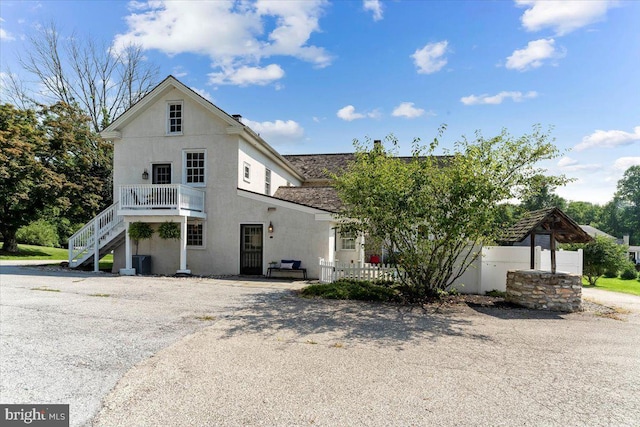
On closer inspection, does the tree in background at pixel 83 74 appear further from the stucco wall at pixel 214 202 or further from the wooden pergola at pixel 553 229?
the wooden pergola at pixel 553 229

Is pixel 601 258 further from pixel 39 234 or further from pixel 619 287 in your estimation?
pixel 39 234

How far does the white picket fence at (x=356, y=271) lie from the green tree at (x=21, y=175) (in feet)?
70.4

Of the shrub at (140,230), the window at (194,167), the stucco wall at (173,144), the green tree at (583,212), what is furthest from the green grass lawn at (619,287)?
the green tree at (583,212)

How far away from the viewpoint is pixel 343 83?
17969mm

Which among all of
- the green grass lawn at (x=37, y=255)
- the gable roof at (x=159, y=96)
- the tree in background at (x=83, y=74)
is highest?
the tree in background at (x=83, y=74)

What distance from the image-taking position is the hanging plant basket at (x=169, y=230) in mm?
15578

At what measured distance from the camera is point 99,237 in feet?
53.1

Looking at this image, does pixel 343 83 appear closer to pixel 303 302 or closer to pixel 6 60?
pixel 303 302

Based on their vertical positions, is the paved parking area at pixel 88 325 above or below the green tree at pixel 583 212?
below

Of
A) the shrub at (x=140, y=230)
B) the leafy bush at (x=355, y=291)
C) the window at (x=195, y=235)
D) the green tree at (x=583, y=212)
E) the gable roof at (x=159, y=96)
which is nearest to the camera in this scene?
the leafy bush at (x=355, y=291)

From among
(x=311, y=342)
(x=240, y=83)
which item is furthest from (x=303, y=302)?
(x=240, y=83)

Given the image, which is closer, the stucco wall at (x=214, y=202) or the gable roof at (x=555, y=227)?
the gable roof at (x=555, y=227)

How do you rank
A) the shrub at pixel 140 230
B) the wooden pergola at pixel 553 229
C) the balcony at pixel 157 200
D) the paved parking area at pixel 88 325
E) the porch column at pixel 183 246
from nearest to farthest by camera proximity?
the paved parking area at pixel 88 325 → the wooden pergola at pixel 553 229 → the balcony at pixel 157 200 → the porch column at pixel 183 246 → the shrub at pixel 140 230

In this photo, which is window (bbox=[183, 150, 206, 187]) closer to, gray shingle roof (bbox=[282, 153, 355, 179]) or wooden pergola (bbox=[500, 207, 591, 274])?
gray shingle roof (bbox=[282, 153, 355, 179])
